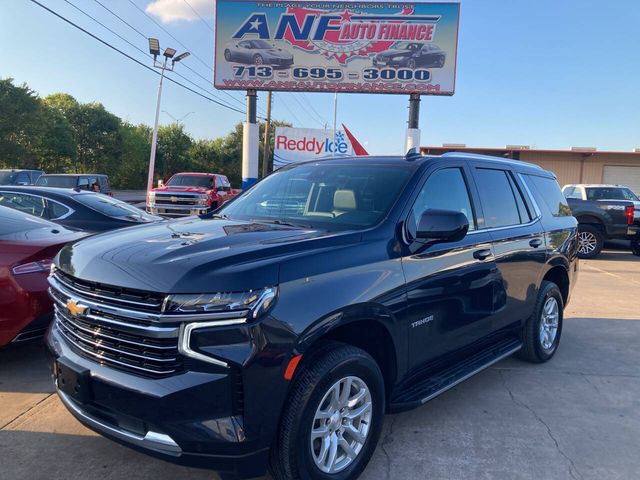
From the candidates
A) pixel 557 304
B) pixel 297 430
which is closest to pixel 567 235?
pixel 557 304

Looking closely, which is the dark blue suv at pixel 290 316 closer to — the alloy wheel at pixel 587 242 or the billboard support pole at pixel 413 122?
the alloy wheel at pixel 587 242

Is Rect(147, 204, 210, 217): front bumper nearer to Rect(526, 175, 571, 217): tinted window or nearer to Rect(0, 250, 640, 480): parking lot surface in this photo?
Rect(0, 250, 640, 480): parking lot surface

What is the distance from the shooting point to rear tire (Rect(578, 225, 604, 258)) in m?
13.4

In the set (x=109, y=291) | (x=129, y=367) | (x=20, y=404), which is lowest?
(x=20, y=404)

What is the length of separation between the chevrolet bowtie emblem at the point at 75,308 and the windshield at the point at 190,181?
51.7ft

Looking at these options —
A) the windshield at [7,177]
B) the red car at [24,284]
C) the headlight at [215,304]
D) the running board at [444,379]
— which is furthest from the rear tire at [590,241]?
the windshield at [7,177]

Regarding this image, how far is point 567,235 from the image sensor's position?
538 cm

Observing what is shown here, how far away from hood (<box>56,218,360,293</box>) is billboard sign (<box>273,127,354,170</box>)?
15440 millimetres

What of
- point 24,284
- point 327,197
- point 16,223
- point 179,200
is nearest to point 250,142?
point 179,200

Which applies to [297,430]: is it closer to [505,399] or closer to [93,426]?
[93,426]

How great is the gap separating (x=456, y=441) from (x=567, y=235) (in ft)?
9.64

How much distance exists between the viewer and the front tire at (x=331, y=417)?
2443 millimetres

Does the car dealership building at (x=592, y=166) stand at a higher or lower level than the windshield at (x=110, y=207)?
higher

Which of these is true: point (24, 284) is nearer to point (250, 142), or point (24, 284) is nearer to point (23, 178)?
point (250, 142)
